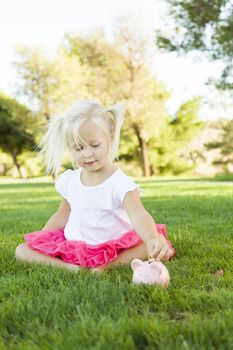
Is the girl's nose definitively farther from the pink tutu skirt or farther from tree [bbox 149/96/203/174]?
Result: tree [bbox 149/96/203/174]

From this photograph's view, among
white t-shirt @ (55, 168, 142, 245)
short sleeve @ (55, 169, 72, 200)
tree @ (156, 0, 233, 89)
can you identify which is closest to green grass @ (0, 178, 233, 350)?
white t-shirt @ (55, 168, 142, 245)

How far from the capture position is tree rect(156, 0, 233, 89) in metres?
11.2

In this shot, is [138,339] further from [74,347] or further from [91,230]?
[91,230]

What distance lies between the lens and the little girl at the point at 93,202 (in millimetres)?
3107

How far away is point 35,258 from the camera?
322cm

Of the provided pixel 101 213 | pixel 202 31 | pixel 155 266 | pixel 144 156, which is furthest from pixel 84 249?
pixel 144 156

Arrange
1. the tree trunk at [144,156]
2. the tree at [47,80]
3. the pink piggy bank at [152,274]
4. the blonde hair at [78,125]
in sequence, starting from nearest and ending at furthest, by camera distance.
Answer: the pink piggy bank at [152,274] < the blonde hair at [78,125] < the tree at [47,80] < the tree trunk at [144,156]

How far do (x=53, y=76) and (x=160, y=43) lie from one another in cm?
1485

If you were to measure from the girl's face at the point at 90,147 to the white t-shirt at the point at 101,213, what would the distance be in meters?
0.17

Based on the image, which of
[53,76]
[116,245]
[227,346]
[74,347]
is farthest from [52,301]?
[53,76]

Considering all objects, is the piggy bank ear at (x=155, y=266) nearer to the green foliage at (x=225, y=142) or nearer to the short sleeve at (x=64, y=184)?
the short sleeve at (x=64, y=184)

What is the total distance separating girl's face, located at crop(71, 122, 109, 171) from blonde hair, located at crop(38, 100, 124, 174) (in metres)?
0.04

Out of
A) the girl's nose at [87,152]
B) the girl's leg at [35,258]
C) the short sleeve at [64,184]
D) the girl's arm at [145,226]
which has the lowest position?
the girl's leg at [35,258]

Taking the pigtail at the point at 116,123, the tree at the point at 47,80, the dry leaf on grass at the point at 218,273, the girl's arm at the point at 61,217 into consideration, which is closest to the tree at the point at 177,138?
the tree at the point at 47,80
